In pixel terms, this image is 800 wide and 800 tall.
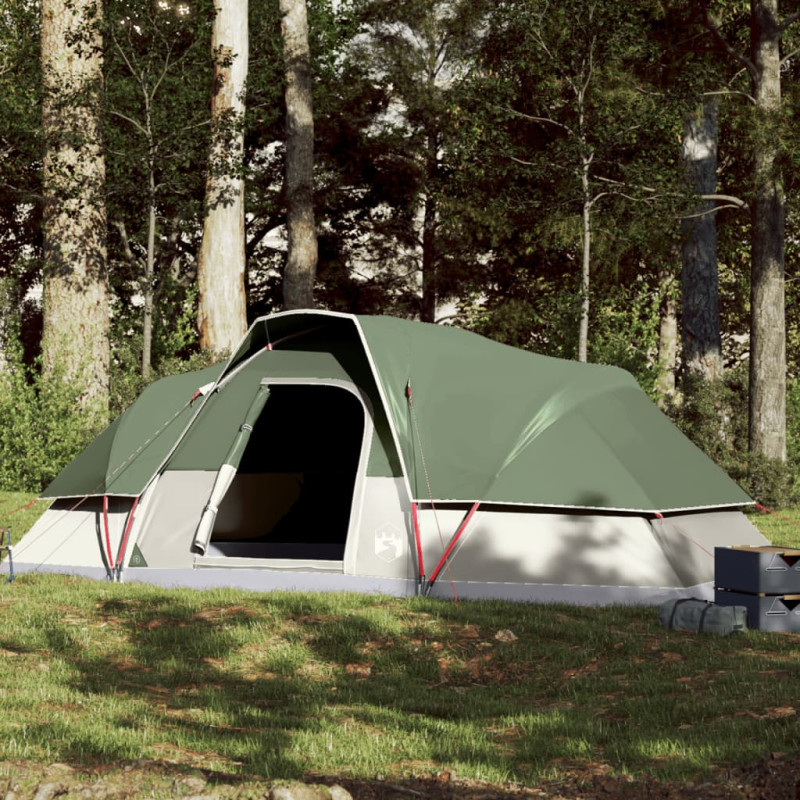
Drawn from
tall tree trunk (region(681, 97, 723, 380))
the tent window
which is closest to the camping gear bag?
the tent window

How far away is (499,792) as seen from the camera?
522 cm

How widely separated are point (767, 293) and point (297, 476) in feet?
28.2

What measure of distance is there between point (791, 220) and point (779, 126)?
41.4 feet

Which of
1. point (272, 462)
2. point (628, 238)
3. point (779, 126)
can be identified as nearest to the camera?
point (272, 462)

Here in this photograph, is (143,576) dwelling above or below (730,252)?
below

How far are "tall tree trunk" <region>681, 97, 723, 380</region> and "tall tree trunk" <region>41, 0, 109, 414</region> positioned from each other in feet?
33.1

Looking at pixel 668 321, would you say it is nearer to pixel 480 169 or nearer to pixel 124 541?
pixel 480 169

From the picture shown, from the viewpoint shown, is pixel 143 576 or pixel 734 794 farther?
pixel 143 576

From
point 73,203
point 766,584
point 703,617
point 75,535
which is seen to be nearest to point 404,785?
point 703,617

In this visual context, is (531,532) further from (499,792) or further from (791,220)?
(791,220)

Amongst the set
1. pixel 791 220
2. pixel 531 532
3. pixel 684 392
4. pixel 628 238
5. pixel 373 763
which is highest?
pixel 791 220

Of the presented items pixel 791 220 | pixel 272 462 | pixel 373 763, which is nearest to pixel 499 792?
pixel 373 763

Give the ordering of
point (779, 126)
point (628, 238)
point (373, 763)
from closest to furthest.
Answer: point (373, 763), point (779, 126), point (628, 238)

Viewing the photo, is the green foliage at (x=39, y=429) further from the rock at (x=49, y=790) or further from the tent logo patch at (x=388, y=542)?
the rock at (x=49, y=790)
